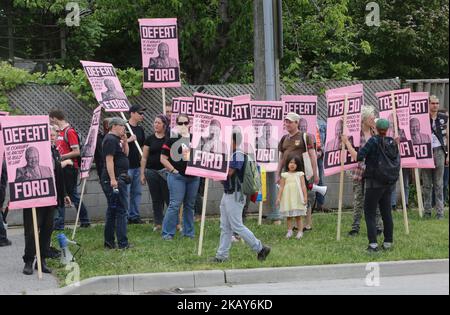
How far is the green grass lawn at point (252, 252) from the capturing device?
9406 millimetres

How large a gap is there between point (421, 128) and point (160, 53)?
4.59 metres

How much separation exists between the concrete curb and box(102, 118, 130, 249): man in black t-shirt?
183cm

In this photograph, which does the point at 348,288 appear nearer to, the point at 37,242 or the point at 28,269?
the point at 37,242

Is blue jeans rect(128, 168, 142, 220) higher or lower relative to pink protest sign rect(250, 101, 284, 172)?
lower

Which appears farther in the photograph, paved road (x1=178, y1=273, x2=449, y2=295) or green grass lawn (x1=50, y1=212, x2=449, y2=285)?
green grass lawn (x1=50, y1=212, x2=449, y2=285)

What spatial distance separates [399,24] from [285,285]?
494 inches

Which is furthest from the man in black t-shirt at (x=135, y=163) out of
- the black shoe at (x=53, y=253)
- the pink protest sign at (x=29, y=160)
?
the pink protest sign at (x=29, y=160)

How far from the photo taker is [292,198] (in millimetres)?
11219

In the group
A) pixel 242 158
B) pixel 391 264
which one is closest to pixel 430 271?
pixel 391 264

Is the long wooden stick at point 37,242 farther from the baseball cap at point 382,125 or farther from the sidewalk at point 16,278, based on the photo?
the baseball cap at point 382,125

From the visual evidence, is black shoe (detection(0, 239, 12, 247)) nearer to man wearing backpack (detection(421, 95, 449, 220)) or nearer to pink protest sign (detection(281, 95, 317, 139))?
pink protest sign (detection(281, 95, 317, 139))

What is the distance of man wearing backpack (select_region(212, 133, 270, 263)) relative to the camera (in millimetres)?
9500

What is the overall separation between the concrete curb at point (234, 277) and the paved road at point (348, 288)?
0.14 meters

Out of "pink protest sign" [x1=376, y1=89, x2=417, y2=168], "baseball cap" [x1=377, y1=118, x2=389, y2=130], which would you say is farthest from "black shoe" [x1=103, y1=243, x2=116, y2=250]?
"pink protest sign" [x1=376, y1=89, x2=417, y2=168]
